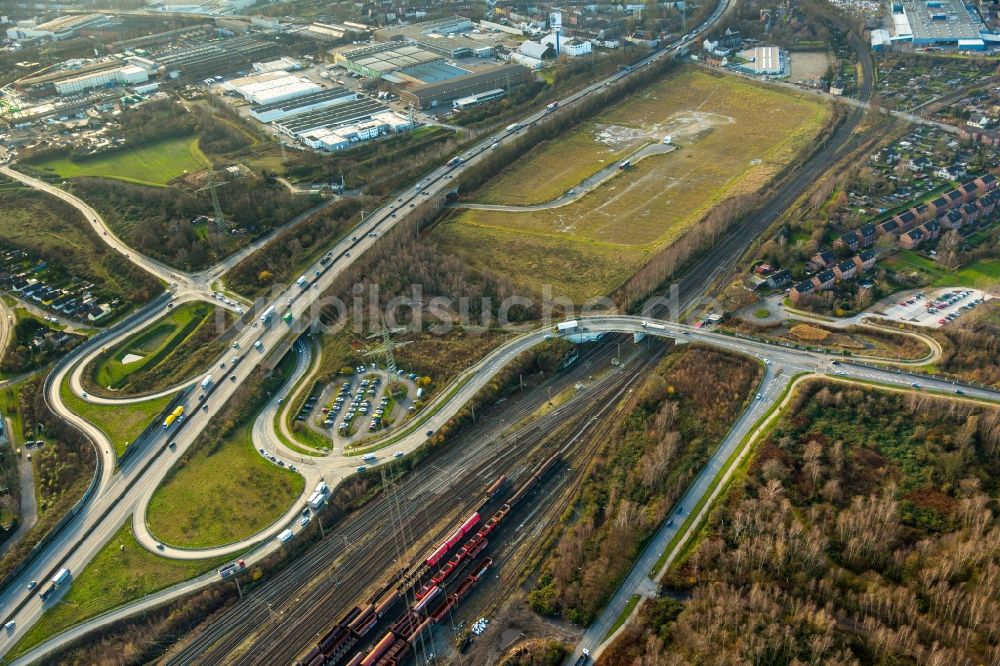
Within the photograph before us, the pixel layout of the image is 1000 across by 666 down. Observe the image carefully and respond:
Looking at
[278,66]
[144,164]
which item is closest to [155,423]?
[144,164]

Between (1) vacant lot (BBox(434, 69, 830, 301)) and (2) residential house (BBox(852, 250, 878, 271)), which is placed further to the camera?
(1) vacant lot (BBox(434, 69, 830, 301))

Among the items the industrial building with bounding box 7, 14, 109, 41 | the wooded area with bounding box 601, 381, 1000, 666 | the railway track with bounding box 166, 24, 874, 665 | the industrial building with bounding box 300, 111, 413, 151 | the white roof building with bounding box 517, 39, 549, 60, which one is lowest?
the railway track with bounding box 166, 24, 874, 665

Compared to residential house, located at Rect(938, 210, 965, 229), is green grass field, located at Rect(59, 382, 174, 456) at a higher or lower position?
lower

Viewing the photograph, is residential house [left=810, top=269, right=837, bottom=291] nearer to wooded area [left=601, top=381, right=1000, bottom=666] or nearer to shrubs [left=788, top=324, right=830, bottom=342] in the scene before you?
shrubs [left=788, top=324, right=830, bottom=342]

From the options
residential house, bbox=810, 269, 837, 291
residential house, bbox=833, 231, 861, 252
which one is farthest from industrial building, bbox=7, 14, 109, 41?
residential house, bbox=810, 269, 837, 291

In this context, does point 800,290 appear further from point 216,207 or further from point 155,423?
point 216,207

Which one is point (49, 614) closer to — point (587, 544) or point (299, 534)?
point (299, 534)

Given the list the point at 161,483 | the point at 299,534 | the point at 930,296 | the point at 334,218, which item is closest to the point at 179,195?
the point at 334,218
